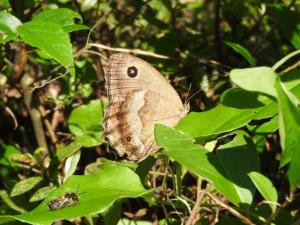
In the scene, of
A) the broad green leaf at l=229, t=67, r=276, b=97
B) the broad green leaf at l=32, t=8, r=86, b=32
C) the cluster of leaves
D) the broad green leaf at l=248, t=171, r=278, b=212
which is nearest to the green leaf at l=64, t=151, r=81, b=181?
the cluster of leaves

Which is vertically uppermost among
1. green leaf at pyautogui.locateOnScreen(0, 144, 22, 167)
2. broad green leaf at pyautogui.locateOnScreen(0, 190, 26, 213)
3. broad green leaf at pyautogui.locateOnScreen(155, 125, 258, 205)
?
broad green leaf at pyautogui.locateOnScreen(155, 125, 258, 205)

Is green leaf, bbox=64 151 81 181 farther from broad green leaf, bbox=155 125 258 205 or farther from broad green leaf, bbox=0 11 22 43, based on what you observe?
broad green leaf, bbox=155 125 258 205

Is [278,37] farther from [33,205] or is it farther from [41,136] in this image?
[33,205]

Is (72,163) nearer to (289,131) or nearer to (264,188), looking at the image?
(264,188)

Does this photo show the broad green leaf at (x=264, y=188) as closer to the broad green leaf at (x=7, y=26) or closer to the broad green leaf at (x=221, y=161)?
the broad green leaf at (x=221, y=161)

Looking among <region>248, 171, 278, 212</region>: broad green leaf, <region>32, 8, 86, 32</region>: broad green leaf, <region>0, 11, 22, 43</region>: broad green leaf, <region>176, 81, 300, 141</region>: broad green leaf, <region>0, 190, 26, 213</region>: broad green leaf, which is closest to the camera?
<region>248, 171, 278, 212</region>: broad green leaf

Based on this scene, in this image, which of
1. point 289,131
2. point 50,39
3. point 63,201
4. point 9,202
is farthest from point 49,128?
point 289,131

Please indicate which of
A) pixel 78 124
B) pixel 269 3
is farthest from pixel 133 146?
pixel 269 3
